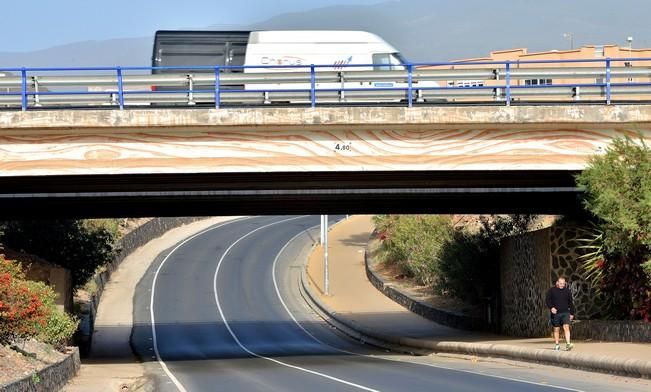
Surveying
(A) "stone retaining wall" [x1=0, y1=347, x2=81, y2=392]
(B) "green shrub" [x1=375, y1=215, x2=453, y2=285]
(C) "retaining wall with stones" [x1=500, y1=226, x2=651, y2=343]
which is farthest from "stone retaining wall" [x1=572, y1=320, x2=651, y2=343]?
(B) "green shrub" [x1=375, y1=215, x2=453, y2=285]

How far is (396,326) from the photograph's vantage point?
48875 millimetres

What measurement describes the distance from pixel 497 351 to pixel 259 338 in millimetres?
23355

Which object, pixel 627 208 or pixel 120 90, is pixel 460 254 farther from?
pixel 120 90

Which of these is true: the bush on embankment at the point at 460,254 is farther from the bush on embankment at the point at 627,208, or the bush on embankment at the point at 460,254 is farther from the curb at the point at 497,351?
the bush on embankment at the point at 627,208

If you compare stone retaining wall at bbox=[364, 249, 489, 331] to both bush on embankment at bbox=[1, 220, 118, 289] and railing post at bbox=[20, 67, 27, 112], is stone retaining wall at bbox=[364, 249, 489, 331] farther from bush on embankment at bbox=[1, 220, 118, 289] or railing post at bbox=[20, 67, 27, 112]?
railing post at bbox=[20, 67, 27, 112]

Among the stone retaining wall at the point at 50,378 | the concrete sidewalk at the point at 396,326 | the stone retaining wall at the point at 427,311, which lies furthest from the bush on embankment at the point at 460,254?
the stone retaining wall at the point at 50,378

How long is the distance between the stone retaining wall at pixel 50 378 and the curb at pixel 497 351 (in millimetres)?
10894

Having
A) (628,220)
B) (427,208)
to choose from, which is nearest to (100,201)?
(427,208)

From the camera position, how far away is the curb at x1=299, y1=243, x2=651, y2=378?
20.8m

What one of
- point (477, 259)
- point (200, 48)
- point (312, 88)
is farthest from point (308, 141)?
point (477, 259)

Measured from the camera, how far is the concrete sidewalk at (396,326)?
22797mm

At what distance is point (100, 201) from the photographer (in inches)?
1503

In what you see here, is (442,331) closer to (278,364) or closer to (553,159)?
(278,364)

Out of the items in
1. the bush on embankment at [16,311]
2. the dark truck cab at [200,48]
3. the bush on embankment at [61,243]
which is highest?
the dark truck cab at [200,48]
